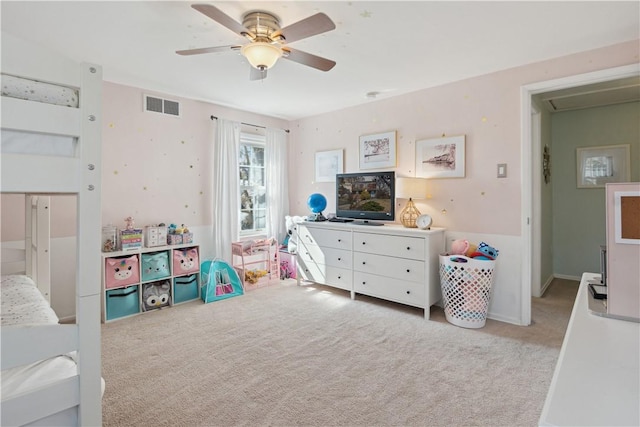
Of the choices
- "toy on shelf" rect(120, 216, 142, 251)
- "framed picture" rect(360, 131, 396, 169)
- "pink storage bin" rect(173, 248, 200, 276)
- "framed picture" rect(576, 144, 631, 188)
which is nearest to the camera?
"toy on shelf" rect(120, 216, 142, 251)

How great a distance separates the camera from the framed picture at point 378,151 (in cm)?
387

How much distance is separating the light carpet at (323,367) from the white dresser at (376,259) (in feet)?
0.87

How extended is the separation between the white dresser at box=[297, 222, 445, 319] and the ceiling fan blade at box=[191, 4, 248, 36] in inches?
89.1

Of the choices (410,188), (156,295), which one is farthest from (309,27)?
(156,295)

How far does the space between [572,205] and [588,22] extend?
308 cm

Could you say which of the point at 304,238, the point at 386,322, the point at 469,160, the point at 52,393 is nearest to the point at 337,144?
the point at 304,238

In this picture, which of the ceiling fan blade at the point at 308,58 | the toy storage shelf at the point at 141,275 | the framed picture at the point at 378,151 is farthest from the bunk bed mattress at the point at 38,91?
the framed picture at the point at 378,151

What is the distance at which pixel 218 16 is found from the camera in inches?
69.4

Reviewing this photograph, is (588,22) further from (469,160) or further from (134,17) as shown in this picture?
(134,17)

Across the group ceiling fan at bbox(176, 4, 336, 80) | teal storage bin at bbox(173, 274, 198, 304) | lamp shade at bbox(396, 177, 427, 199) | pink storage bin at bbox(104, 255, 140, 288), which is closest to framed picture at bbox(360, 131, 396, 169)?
lamp shade at bbox(396, 177, 427, 199)

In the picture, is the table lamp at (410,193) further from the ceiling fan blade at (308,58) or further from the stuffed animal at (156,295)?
the stuffed animal at (156,295)

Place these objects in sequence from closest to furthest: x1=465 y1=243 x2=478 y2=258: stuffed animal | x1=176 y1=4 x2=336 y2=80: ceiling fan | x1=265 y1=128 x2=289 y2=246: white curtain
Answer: x1=176 y1=4 x2=336 y2=80: ceiling fan → x1=465 y1=243 x2=478 y2=258: stuffed animal → x1=265 y1=128 x2=289 y2=246: white curtain

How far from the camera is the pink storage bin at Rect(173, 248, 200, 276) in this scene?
11.8 feet

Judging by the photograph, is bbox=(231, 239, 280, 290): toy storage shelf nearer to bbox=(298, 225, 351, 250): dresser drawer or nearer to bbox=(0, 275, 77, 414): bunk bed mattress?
bbox=(298, 225, 351, 250): dresser drawer
